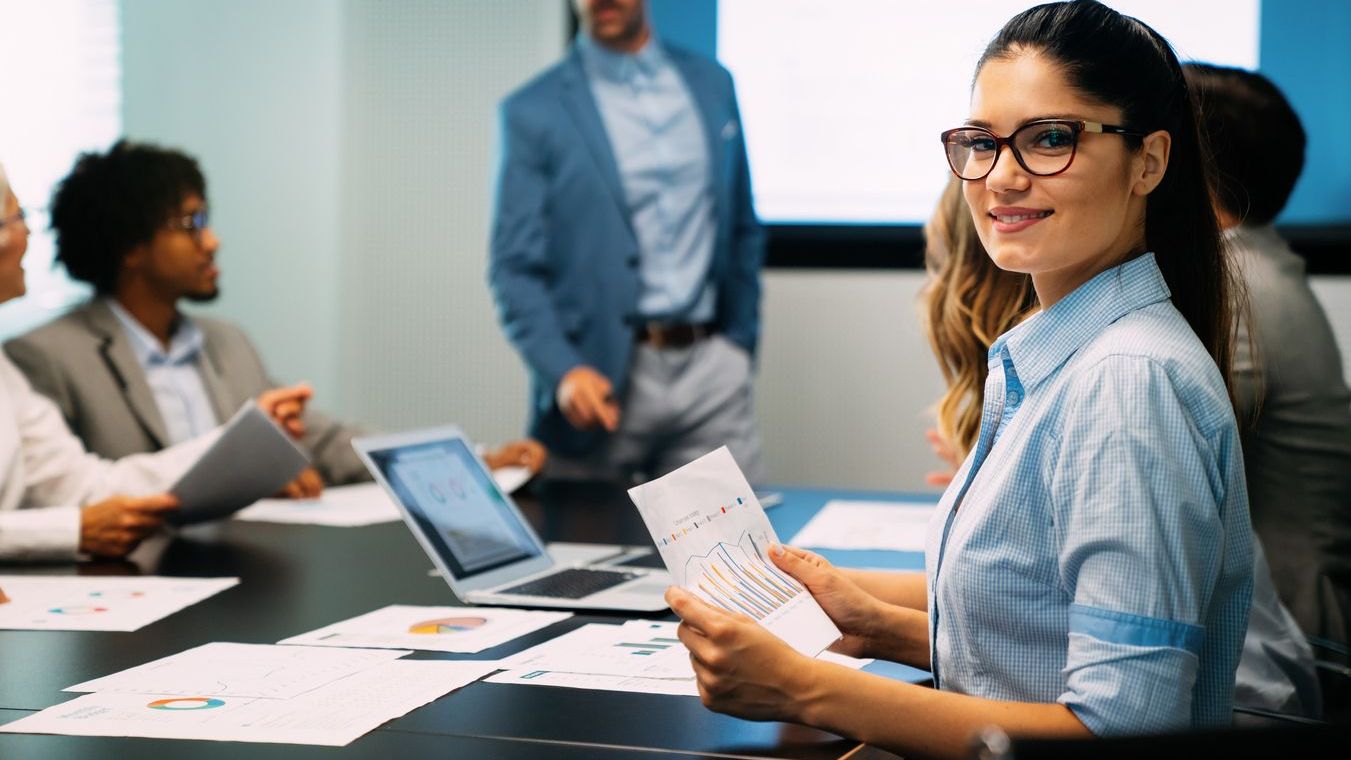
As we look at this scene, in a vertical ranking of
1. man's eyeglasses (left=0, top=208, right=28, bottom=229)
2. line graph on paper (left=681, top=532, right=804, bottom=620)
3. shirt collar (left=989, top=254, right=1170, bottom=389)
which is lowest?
line graph on paper (left=681, top=532, right=804, bottom=620)

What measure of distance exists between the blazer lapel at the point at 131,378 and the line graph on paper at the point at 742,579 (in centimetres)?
187

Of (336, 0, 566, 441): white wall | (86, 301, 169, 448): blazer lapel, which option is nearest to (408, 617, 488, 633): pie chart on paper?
(86, 301, 169, 448): blazer lapel

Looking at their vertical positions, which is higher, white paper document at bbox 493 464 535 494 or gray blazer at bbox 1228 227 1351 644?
gray blazer at bbox 1228 227 1351 644

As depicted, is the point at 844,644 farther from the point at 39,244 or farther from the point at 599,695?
the point at 39,244

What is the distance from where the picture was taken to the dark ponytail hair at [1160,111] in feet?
4.09

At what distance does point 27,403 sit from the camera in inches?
103

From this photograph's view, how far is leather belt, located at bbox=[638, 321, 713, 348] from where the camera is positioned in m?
3.70

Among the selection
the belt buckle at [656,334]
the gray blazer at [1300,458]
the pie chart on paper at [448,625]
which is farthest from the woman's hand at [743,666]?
the belt buckle at [656,334]

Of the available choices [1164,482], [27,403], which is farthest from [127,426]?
[1164,482]

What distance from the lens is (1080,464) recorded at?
115cm

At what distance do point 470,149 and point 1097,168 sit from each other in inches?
148

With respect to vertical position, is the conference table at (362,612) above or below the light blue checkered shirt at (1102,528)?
below

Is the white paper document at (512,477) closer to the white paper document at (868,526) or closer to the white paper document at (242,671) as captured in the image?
the white paper document at (868,526)

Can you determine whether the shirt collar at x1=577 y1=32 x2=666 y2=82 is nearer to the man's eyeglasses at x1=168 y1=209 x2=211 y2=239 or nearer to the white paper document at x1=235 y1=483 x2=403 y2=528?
the man's eyeglasses at x1=168 y1=209 x2=211 y2=239
